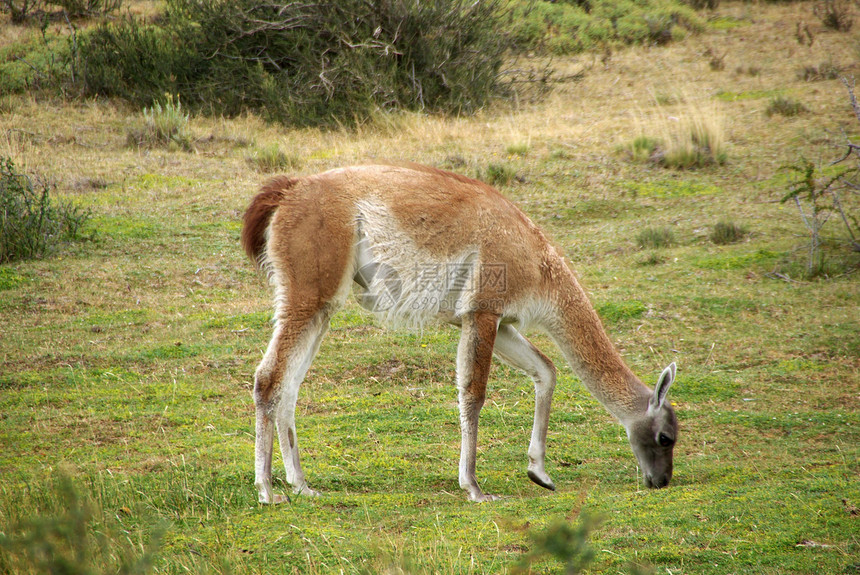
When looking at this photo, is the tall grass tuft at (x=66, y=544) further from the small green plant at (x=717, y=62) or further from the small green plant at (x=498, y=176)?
the small green plant at (x=717, y=62)

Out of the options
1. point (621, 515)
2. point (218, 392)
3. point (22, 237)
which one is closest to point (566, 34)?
point (22, 237)

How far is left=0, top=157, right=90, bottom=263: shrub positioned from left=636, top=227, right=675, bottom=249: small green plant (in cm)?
738

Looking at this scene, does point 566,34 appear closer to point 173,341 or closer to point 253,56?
point 253,56

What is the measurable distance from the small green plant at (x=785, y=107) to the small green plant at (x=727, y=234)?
18.3 ft

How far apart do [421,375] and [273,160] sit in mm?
7195

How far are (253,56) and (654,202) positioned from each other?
975cm

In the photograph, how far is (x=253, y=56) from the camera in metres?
17.4

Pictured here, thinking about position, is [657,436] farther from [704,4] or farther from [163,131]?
[704,4]

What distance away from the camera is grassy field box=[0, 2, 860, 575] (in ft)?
12.9

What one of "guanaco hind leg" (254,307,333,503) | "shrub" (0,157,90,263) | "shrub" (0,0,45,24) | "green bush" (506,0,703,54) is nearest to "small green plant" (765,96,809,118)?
"green bush" (506,0,703,54)

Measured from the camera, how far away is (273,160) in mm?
13359

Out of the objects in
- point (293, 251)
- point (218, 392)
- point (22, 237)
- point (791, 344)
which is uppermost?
point (293, 251)

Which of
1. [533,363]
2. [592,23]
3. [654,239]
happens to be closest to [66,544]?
[533,363]

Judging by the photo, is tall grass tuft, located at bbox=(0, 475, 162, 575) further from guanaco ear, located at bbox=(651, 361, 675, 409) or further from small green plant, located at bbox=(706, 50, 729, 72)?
small green plant, located at bbox=(706, 50, 729, 72)
